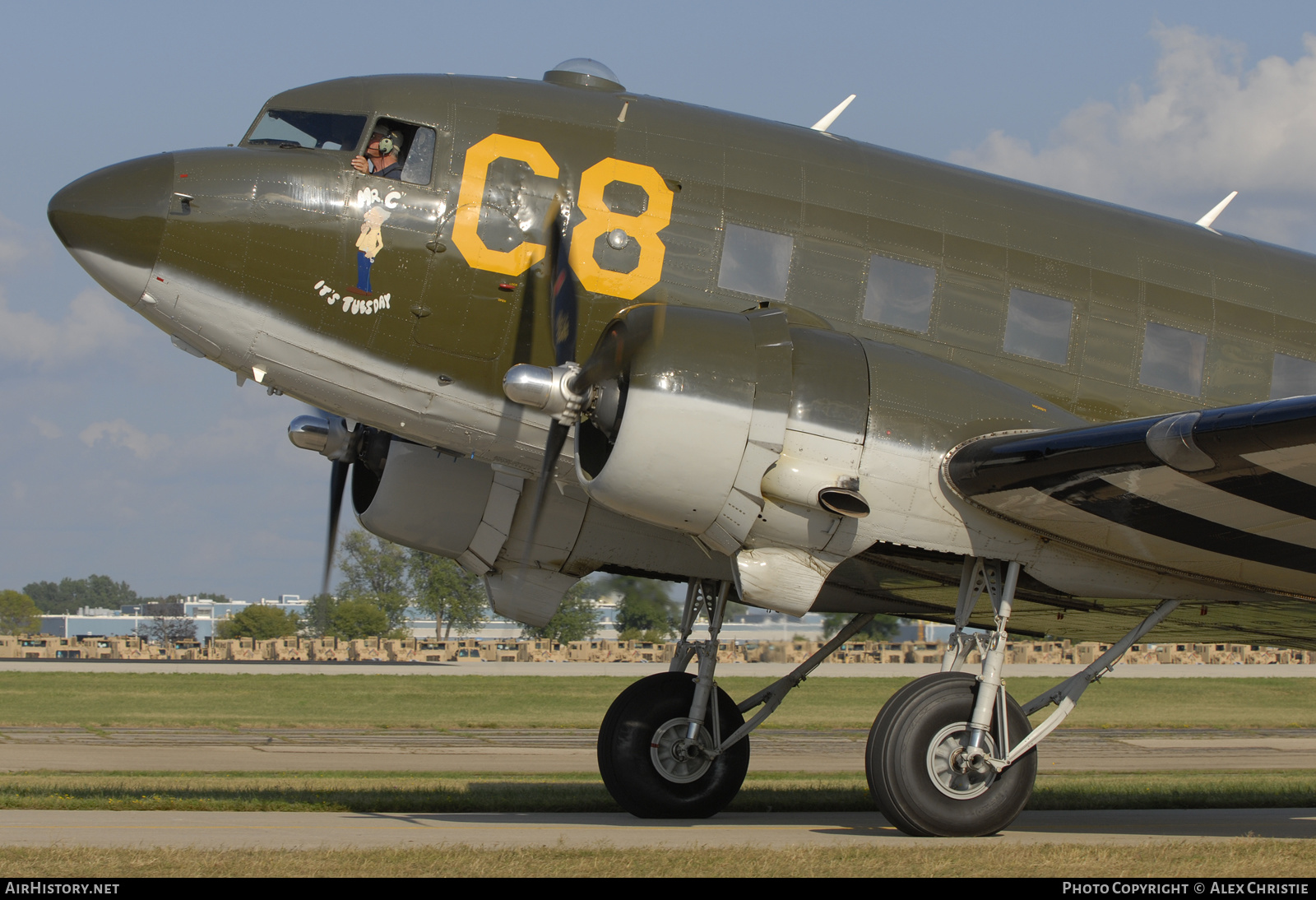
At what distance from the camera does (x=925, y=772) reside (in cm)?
950

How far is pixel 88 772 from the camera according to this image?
17719 millimetres

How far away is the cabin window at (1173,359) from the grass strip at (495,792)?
18.3 feet

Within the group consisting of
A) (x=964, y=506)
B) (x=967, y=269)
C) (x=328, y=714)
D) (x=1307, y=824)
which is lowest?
(x=328, y=714)

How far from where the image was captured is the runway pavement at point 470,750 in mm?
20188

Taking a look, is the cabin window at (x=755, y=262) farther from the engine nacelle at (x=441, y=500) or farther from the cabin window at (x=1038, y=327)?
the engine nacelle at (x=441, y=500)

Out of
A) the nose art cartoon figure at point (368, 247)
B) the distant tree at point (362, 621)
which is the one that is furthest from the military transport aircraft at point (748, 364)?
the distant tree at point (362, 621)

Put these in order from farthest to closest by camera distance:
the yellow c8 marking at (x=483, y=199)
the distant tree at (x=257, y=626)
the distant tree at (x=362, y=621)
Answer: the distant tree at (x=257, y=626)
the distant tree at (x=362, y=621)
the yellow c8 marking at (x=483, y=199)

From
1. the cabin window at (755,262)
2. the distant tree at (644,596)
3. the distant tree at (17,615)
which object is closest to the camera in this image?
the cabin window at (755,262)

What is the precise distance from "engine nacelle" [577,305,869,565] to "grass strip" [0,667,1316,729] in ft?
72.7

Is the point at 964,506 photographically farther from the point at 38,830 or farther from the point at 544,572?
the point at 38,830

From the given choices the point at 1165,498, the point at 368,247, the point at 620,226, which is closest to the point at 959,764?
the point at 1165,498

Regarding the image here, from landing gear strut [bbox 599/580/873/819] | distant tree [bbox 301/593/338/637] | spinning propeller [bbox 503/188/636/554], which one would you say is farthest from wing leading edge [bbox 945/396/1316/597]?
distant tree [bbox 301/593/338/637]

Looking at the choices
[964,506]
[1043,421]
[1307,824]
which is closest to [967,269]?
[1043,421]

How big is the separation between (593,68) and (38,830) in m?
7.76
